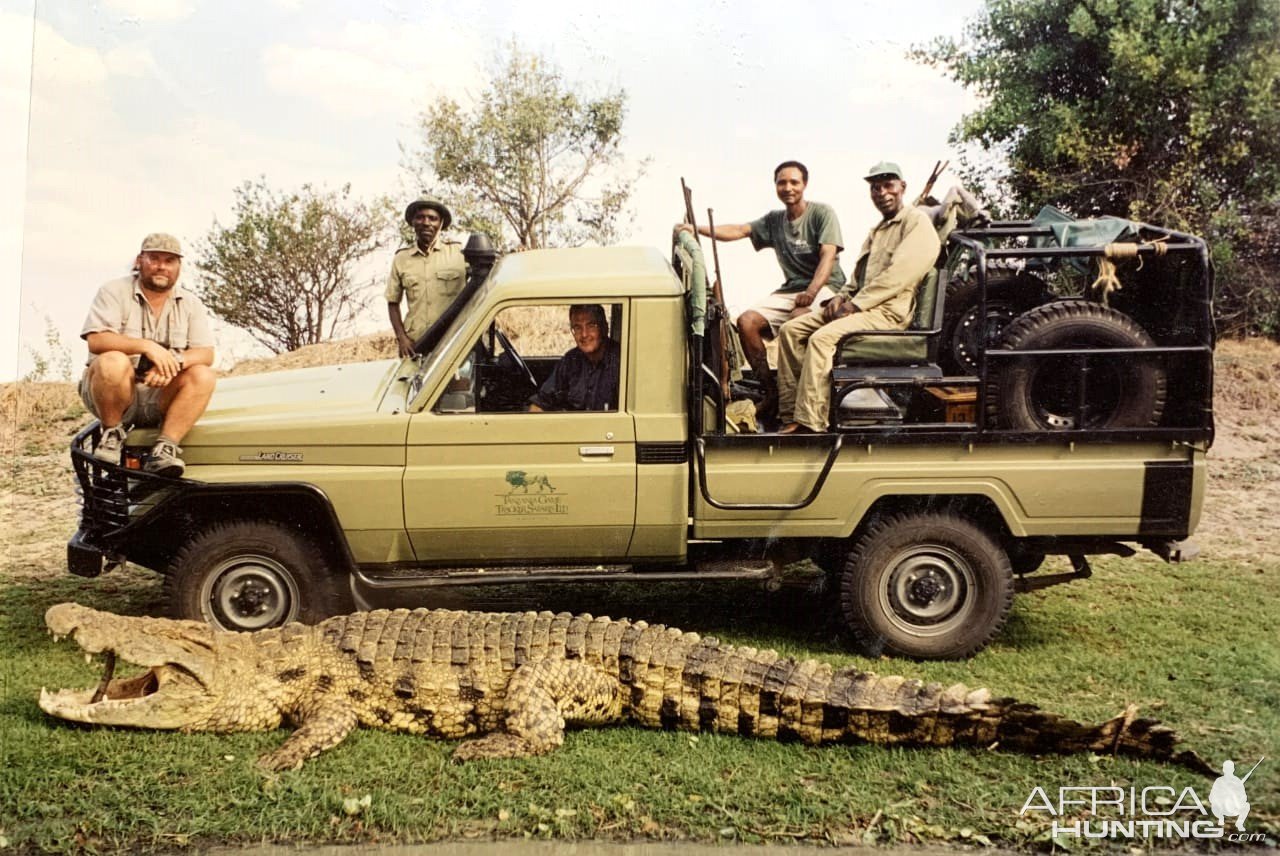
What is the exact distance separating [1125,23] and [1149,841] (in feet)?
18.6

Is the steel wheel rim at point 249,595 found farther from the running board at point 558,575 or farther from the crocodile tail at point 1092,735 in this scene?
the crocodile tail at point 1092,735

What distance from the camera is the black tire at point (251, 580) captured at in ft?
16.2

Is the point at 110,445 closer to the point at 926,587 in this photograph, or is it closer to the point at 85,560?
the point at 85,560

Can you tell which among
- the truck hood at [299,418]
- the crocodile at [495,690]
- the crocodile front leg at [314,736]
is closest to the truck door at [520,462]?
the truck hood at [299,418]

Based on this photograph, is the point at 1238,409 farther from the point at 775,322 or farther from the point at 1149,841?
the point at 1149,841

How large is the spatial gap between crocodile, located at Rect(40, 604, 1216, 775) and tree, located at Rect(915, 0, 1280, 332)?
4350 mm

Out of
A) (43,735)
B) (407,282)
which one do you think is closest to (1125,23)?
(407,282)

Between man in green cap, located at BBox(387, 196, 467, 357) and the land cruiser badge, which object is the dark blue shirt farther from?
man in green cap, located at BBox(387, 196, 467, 357)

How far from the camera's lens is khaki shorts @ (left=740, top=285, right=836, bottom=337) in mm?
5902

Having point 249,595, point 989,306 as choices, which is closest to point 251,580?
point 249,595

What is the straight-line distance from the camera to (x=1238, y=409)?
9.74 m

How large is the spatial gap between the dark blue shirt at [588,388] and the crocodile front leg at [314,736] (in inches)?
65.6

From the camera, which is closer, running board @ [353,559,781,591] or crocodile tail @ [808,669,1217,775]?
crocodile tail @ [808,669,1217,775]

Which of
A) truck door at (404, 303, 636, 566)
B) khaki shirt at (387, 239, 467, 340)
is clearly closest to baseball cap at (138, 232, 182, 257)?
truck door at (404, 303, 636, 566)
